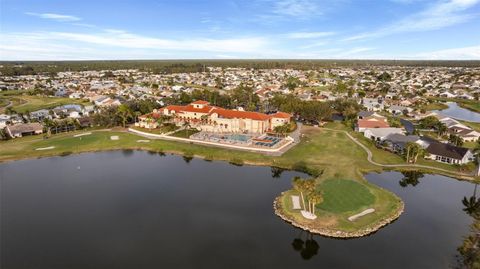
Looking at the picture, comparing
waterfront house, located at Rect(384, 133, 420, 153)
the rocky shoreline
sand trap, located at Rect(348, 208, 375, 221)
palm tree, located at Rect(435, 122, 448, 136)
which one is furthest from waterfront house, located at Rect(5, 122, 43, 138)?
palm tree, located at Rect(435, 122, 448, 136)

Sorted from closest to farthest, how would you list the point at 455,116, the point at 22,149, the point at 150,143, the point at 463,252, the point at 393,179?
the point at 463,252 < the point at 393,179 < the point at 22,149 < the point at 150,143 < the point at 455,116

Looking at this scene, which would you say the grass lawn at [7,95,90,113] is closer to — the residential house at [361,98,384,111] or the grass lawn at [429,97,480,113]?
the residential house at [361,98,384,111]

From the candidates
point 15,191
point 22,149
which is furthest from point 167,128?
point 15,191

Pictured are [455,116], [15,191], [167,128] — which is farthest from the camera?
[455,116]

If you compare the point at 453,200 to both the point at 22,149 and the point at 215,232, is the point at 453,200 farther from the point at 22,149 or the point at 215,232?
the point at 22,149

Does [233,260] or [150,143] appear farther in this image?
[150,143]
